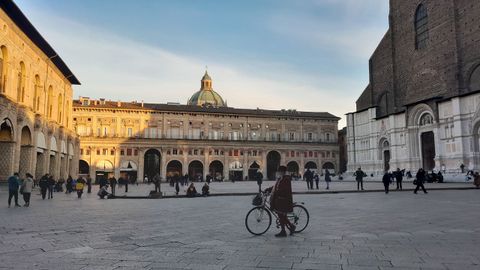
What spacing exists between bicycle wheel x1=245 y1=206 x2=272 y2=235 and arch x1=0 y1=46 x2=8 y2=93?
75.2 feet

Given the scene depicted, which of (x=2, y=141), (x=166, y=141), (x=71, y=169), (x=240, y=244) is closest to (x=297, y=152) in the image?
(x=166, y=141)

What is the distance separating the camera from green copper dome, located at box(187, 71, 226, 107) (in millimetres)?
92875

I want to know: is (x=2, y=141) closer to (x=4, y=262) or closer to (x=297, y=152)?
(x=4, y=262)

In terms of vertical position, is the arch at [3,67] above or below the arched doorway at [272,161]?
above

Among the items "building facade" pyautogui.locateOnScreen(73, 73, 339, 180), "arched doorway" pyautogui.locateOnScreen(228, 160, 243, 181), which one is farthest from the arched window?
"arched doorway" pyautogui.locateOnScreen(228, 160, 243, 181)

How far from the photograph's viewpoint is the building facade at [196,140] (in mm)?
64812

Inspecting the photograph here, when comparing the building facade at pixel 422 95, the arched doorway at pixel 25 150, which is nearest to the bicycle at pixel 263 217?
the arched doorway at pixel 25 150

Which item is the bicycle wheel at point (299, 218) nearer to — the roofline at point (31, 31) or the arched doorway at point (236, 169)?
the roofline at point (31, 31)

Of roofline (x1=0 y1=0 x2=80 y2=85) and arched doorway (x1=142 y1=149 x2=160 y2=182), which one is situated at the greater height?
roofline (x1=0 y1=0 x2=80 y2=85)

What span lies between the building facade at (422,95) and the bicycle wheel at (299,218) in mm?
33608

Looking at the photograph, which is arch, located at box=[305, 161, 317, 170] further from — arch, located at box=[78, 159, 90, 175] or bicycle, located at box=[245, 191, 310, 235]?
bicycle, located at box=[245, 191, 310, 235]

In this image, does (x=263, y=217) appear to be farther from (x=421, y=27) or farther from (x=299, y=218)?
(x=421, y=27)

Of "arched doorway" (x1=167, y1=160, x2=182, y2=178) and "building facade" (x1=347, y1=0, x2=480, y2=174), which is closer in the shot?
"building facade" (x1=347, y1=0, x2=480, y2=174)

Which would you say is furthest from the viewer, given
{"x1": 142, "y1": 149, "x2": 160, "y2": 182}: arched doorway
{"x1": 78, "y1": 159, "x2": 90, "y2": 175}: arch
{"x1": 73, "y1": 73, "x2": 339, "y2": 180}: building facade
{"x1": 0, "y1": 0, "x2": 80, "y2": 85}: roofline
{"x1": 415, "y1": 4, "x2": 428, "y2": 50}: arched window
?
{"x1": 142, "y1": 149, "x2": 160, "y2": 182}: arched doorway
